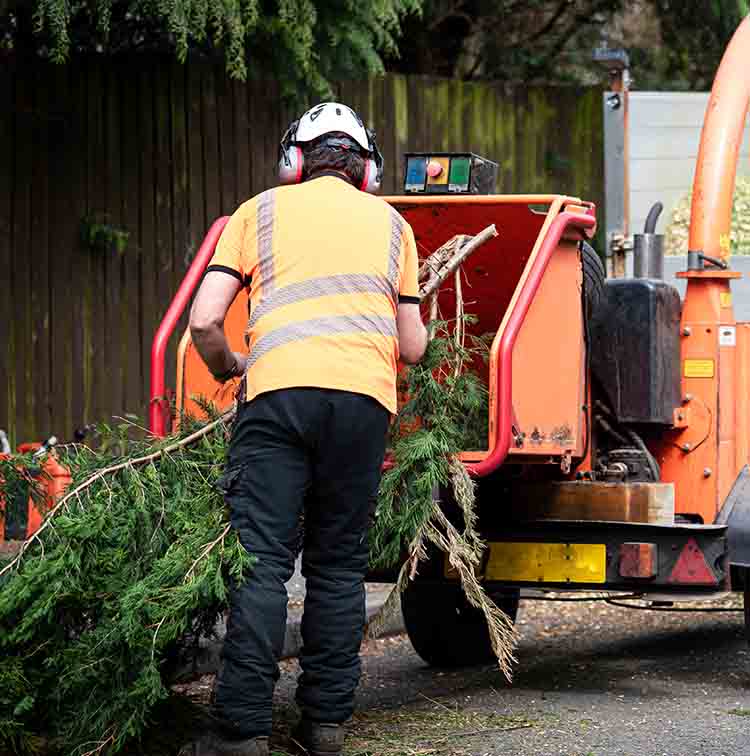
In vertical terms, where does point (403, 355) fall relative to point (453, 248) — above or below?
below

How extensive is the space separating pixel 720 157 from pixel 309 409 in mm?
2722

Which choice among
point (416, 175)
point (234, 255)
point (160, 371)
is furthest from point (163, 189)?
point (234, 255)

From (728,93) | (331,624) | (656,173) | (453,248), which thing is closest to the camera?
(331,624)

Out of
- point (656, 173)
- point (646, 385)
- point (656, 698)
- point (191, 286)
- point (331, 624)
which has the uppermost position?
point (656, 173)

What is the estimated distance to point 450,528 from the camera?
5309 millimetres

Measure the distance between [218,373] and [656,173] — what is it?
12.7 ft

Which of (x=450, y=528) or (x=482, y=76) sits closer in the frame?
(x=450, y=528)

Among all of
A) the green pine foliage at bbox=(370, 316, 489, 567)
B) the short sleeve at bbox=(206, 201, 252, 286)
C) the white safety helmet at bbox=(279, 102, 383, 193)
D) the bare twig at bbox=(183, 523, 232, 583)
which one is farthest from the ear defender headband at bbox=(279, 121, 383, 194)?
the bare twig at bbox=(183, 523, 232, 583)

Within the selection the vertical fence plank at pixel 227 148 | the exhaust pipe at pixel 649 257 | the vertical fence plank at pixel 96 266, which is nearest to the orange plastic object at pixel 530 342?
the exhaust pipe at pixel 649 257

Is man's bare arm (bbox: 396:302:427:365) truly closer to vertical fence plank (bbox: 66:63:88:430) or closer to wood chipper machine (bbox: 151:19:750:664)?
wood chipper machine (bbox: 151:19:750:664)

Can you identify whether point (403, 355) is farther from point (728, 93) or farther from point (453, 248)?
point (728, 93)

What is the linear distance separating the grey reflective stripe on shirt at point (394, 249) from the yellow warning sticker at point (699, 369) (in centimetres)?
193

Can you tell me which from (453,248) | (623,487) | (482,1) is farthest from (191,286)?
(482,1)

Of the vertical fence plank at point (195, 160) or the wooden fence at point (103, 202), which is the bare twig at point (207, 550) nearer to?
the wooden fence at point (103, 202)
